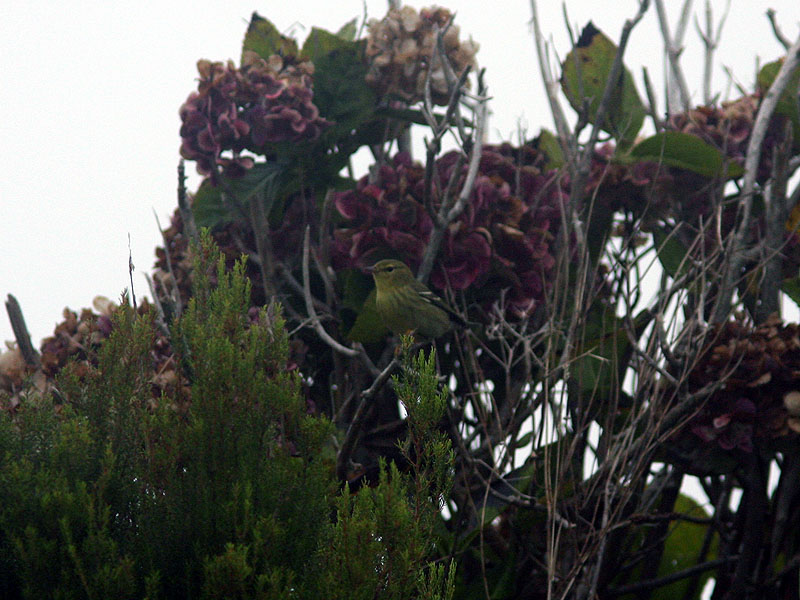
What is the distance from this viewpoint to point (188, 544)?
1.29 meters

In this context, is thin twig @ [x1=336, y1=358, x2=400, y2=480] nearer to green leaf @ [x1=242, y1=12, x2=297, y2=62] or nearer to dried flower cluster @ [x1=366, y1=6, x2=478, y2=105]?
dried flower cluster @ [x1=366, y1=6, x2=478, y2=105]

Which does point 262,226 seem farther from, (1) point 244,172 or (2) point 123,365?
(2) point 123,365

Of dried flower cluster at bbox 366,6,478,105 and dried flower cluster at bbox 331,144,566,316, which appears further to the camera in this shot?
dried flower cluster at bbox 366,6,478,105

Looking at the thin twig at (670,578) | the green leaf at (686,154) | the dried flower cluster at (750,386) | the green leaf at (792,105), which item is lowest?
the thin twig at (670,578)

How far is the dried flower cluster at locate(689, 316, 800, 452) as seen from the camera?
2086mm

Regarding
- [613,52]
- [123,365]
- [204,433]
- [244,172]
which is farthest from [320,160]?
[204,433]

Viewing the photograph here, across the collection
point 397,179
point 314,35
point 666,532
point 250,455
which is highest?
point 314,35

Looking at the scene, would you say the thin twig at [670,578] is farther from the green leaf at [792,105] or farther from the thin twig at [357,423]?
the green leaf at [792,105]

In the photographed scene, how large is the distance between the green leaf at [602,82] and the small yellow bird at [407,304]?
2.60 ft

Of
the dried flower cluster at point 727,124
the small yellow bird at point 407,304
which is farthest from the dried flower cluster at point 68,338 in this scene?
the dried flower cluster at point 727,124

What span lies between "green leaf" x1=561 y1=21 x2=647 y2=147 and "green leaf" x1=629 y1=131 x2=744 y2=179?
0.14m

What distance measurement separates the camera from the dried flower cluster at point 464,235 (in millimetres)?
2271

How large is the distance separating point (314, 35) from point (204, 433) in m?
1.65

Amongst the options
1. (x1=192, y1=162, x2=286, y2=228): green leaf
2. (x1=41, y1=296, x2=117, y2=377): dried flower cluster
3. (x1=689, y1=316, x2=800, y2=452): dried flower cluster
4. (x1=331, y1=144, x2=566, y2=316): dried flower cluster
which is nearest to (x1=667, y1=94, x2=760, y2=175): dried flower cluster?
(x1=331, y1=144, x2=566, y2=316): dried flower cluster
